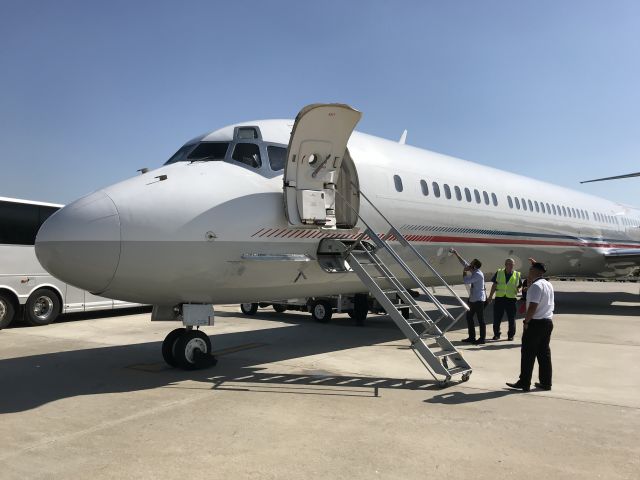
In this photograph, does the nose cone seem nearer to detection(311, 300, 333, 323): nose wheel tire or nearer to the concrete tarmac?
the concrete tarmac

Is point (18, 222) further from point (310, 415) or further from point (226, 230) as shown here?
point (310, 415)

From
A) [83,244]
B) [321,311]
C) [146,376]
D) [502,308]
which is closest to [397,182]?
[502,308]

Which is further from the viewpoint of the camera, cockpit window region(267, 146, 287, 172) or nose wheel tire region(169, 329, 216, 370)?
cockpit window region(267, 146, 287, 172)

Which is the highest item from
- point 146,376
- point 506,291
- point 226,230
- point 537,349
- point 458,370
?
point 226,230

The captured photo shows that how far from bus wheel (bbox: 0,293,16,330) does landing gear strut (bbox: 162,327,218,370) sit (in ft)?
26.5

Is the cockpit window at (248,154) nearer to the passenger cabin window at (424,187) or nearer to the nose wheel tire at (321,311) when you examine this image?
the passenger cabin window at (424,187)

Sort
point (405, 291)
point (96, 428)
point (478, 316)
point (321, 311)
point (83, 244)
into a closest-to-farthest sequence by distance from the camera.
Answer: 1. point (96, 428)
2. point (83, 244)
3. point (405, 291)
4. point (478, 316)
5. point (321, 311)

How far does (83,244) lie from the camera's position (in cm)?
634

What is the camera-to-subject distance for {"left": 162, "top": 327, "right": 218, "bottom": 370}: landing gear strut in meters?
7.97

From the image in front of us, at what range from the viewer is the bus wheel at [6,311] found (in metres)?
13.8

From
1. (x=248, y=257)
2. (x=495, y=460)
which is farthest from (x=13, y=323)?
(x=495, y=460)

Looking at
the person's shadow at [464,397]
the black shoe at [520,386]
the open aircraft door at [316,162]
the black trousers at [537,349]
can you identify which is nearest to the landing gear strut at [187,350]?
the open aircraft door at [316,162]

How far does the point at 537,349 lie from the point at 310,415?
3.16m

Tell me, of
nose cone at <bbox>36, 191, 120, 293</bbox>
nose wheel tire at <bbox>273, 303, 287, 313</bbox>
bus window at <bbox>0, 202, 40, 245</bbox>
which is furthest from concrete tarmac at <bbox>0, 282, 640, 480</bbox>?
nose wheel tire at <bbox>273, 303, 287, 313</bbox>
